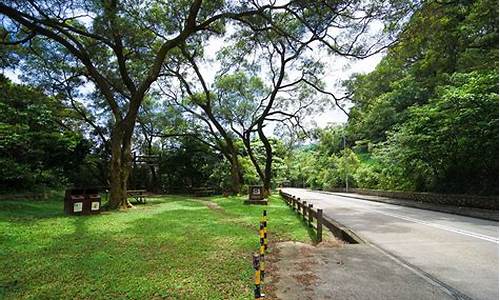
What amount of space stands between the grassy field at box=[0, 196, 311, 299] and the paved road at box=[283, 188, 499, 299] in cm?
227

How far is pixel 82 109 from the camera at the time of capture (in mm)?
28562

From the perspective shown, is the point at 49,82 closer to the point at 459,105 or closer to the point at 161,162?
the point at 161,162

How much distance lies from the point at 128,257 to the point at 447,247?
6.89m

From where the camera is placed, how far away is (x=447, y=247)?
741 cm

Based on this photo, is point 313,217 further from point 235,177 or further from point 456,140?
point 235,177

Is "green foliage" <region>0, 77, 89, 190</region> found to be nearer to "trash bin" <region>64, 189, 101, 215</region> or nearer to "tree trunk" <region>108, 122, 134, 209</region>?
"trash bin" <region>64, 189, 101, 215</region>

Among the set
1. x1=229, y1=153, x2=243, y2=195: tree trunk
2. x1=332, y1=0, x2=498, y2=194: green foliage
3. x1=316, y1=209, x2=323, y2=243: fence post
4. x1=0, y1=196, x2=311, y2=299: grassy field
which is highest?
x1=332, y1=0, x2=498, y2=194: green foliage

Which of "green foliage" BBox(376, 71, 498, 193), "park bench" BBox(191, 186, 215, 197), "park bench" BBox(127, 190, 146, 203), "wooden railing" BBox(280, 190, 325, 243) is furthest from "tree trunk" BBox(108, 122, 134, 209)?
"green foliage" BBox(376, 71, 498, 193)

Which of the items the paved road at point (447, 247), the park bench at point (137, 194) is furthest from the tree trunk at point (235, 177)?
the paved road at point (447, 247)

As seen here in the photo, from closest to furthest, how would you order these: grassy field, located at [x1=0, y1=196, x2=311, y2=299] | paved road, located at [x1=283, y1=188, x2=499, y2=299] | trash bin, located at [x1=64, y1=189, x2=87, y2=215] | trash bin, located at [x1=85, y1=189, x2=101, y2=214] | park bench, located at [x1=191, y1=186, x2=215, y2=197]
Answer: grassy field, located at [x1=0, y1=196, x2=311, y2=299] < paved road, located at [x1=283, y1=188, x2=499, y2=299] < trash bin, located at [x1=64, y1=189, x2=87, y2=215] < trash bin, located at [x1=85, y1=189, x2=101, y2=214] < park bench, located at [x1=191, y1=186, x2=215, y2=197]

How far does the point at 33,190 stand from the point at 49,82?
Result: 9.61 m

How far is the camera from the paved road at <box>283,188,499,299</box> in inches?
197

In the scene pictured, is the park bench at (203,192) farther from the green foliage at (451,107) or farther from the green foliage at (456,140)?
the green foliage at (456,140)

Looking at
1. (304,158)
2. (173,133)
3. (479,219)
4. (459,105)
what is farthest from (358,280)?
(304,158)
